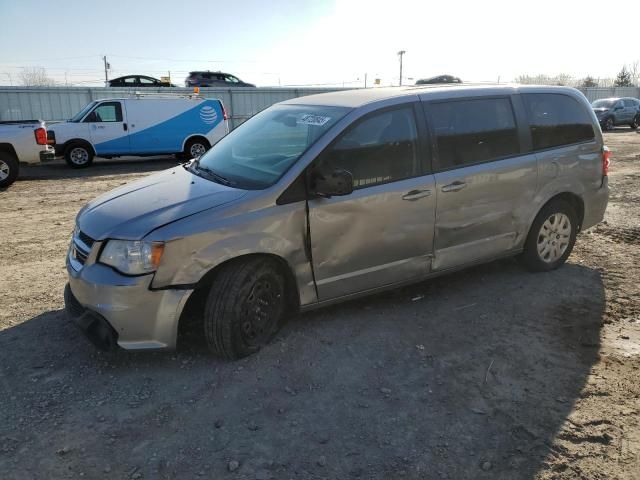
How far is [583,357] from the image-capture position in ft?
12.6

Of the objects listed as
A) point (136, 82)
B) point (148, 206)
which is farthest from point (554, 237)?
point (136, 82)

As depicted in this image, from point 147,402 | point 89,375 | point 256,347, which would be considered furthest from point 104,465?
point 256,347

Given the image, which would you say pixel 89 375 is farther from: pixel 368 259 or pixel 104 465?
pixel 368 259

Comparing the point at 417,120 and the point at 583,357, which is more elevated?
the point at 417,120

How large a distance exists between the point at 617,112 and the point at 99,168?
82.8 feet

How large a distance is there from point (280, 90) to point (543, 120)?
63.6 feet

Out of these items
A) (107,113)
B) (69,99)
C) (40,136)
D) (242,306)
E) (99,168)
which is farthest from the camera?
(69,99)

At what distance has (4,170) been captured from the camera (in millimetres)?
11547

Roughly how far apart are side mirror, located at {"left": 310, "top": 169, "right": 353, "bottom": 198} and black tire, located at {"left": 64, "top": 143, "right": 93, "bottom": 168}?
44.2ft

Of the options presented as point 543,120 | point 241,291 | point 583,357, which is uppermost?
point 543,120

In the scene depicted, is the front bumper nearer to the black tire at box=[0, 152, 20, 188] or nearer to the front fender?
the front fender

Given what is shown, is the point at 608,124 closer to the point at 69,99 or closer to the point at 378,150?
the point at 69,99

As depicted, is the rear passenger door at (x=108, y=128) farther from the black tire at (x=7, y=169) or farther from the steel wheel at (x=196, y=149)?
the black tire at (x=7, y=169)

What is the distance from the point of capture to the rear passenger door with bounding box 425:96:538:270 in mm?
4410
